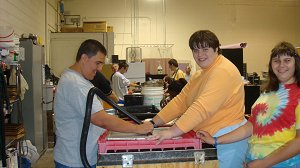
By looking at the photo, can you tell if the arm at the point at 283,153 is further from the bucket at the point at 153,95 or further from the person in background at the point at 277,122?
the bucket at the point at 153,95

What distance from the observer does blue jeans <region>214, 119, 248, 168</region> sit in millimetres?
1776

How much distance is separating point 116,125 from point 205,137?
0.45 meters

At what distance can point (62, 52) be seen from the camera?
852cm

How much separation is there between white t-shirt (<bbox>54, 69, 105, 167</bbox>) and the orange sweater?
1.73ft

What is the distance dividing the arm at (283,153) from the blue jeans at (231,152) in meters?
0.16

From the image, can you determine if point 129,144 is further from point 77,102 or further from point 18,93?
point 18,93

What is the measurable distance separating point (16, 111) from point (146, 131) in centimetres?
367

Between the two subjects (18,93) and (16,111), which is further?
(16,111)

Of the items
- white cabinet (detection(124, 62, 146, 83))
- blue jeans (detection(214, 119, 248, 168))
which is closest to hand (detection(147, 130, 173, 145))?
blue jeans (detection(214, 119, 248, 168))

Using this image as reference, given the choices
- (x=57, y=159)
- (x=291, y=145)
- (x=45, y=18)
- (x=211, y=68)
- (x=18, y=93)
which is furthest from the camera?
(x=45, y=18)

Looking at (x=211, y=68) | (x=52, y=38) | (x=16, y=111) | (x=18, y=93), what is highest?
(x=52, y=38)

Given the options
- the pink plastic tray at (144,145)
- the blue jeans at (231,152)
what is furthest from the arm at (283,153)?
the pink plastic tray at (144,145)

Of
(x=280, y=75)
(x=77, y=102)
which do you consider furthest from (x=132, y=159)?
(x=280, y=75)

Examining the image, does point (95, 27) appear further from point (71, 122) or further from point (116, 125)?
point (116, 125)
